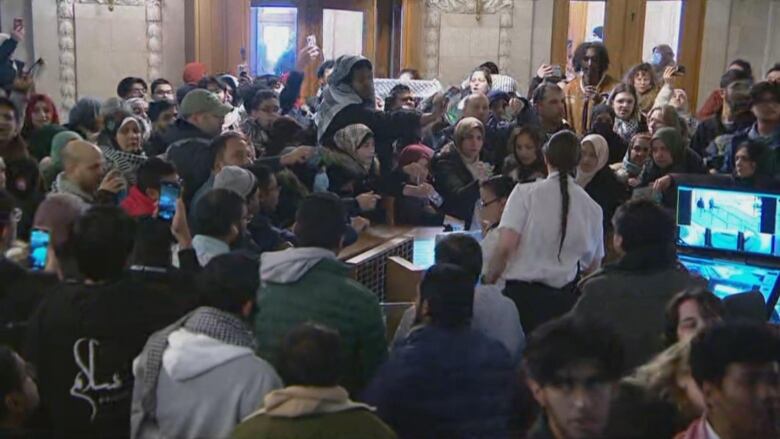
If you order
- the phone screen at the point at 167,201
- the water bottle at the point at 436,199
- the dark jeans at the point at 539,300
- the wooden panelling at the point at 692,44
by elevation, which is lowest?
the dark jeans at the point at 539,300

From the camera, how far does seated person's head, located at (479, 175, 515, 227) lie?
429 cm

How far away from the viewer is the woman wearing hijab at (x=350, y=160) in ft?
16.8

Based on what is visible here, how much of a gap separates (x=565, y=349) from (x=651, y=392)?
1.28 ft

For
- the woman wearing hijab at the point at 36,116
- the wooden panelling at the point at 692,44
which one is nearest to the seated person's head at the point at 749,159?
the woman wearing hijab at the point at 36,116

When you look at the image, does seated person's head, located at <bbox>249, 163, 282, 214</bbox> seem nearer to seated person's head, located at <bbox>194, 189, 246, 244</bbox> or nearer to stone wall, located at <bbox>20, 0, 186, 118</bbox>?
seated person's head, located at <bbox>194, 189, 246, 244</bbox>

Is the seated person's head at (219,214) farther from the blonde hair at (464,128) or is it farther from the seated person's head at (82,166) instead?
the blonde hair at (464,128)

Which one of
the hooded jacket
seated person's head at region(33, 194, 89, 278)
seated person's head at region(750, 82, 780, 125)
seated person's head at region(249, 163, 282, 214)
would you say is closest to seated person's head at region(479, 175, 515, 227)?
seated person's head at region(249, 163, 282, 214)

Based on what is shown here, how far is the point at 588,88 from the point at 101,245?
5.19 m

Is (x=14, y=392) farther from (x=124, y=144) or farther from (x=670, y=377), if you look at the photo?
(x=124, y=144)

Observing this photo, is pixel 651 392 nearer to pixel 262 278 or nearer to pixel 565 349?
pixel 565 349

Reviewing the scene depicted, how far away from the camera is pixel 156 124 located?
5.91 meters

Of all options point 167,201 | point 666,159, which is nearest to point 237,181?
point 167,201

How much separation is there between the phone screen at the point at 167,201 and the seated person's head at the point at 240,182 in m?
0.18

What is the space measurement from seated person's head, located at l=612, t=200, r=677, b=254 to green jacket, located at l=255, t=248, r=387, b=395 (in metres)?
0.88
